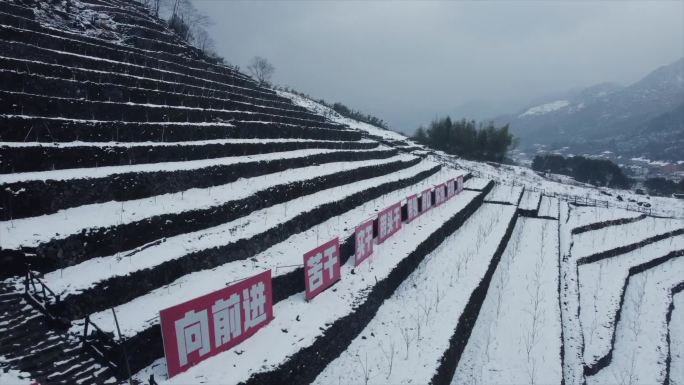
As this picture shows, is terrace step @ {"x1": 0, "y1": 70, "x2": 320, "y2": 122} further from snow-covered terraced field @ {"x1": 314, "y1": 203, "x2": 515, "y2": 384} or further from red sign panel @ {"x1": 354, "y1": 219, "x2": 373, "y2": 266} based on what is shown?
snow-covered terraced field @ {"x1": 314, "y1": 203, "x2": 515, "y2": 384}

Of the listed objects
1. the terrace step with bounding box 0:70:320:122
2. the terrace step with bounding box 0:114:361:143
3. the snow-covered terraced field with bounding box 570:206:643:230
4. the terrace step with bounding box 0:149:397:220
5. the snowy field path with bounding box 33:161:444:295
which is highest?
the terrace step with bounding box 0:70:320:122

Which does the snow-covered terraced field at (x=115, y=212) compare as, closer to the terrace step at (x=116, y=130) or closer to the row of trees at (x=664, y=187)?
the terrace step at (x=116, y=130)

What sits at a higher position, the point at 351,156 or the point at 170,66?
the point at 170,66

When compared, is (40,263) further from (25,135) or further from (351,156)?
(351,156)

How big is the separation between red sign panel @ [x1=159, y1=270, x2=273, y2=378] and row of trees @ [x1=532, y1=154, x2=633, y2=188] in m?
51.3

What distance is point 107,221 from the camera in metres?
4.96

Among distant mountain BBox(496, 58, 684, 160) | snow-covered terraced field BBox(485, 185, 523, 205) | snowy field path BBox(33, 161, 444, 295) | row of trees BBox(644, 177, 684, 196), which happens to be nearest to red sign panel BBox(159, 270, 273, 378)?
snowy field path BBox(33, 161, 444, 295)

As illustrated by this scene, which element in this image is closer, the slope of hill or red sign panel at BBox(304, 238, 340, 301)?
the slope of hill

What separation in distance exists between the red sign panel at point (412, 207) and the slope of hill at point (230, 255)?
143 millimetres

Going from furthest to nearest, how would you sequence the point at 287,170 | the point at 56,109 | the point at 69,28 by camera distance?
the point at 69,28 < the point at 287,170 < the point at 56,109

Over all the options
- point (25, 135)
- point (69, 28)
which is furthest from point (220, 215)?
point (69, 28)

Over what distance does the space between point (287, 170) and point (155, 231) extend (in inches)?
196

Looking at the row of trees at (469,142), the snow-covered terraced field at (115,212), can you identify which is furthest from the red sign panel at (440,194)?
the row of trees at (469,142)

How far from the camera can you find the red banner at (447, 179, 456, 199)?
46.2ft
